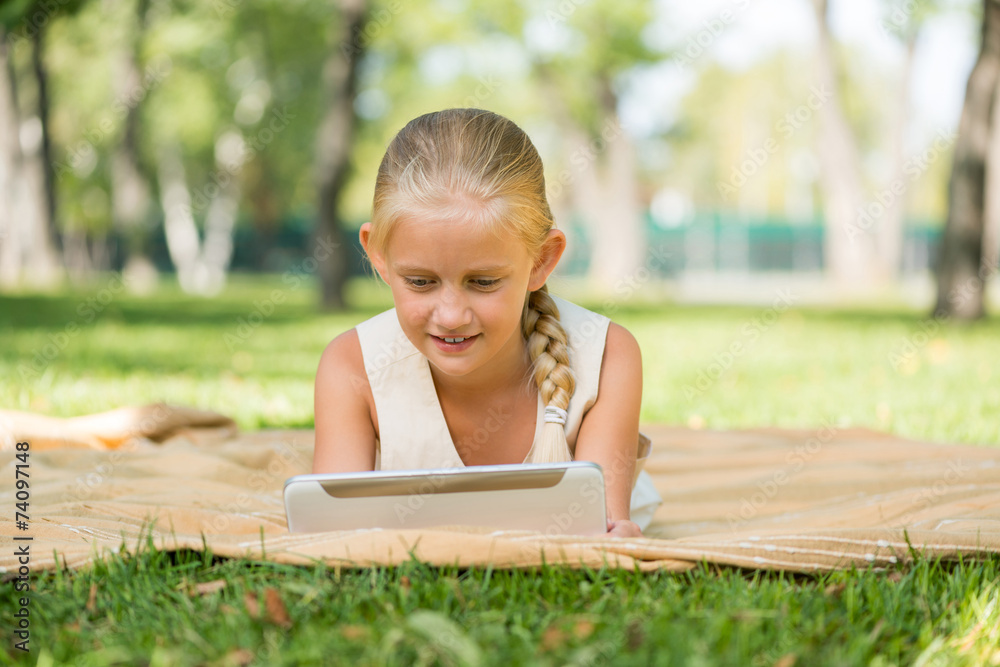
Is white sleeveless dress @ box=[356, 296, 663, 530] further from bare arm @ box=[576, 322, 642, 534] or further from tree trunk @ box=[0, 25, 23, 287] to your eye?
tree trunk @ box=[0, 25, 23, 287]

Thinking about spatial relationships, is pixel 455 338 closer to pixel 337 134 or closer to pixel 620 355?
pixel 620 355

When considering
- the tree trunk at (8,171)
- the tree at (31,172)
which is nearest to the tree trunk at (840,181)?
the tree at (31,172)

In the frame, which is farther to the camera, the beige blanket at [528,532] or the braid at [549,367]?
the braid at [549,367]

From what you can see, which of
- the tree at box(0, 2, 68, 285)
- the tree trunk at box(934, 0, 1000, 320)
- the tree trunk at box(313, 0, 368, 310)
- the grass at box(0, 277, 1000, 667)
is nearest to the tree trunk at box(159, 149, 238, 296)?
the tree at box(0, 2, 68, 285)

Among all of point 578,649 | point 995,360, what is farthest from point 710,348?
point 578,649

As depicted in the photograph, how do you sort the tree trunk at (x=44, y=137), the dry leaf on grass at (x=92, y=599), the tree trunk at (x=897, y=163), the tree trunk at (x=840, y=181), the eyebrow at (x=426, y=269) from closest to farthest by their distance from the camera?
1. the dry leaf on grass at (x=92, y=599)
2. the eyebrow at (x=426, y=269)
3. the tree trunk at (x=840, y=181)
4. the tree trunk at (x=44, y=137)
5. the tree trunk at (x=897, y=163)

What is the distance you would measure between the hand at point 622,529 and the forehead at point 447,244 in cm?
70

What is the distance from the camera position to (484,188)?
7.16ft

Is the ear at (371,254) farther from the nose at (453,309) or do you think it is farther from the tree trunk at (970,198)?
the tree trunk at (970,198)

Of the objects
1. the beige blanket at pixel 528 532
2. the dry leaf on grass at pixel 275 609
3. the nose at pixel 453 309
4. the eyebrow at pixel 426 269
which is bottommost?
the beige blanket at pixel 528 532

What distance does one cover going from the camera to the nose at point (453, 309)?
6.95 ft

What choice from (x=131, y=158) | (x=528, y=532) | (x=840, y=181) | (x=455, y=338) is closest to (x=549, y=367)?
(x=455, y=338)

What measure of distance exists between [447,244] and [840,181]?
18.7 metres

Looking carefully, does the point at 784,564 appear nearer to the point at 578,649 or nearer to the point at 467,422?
the point at 578,649
